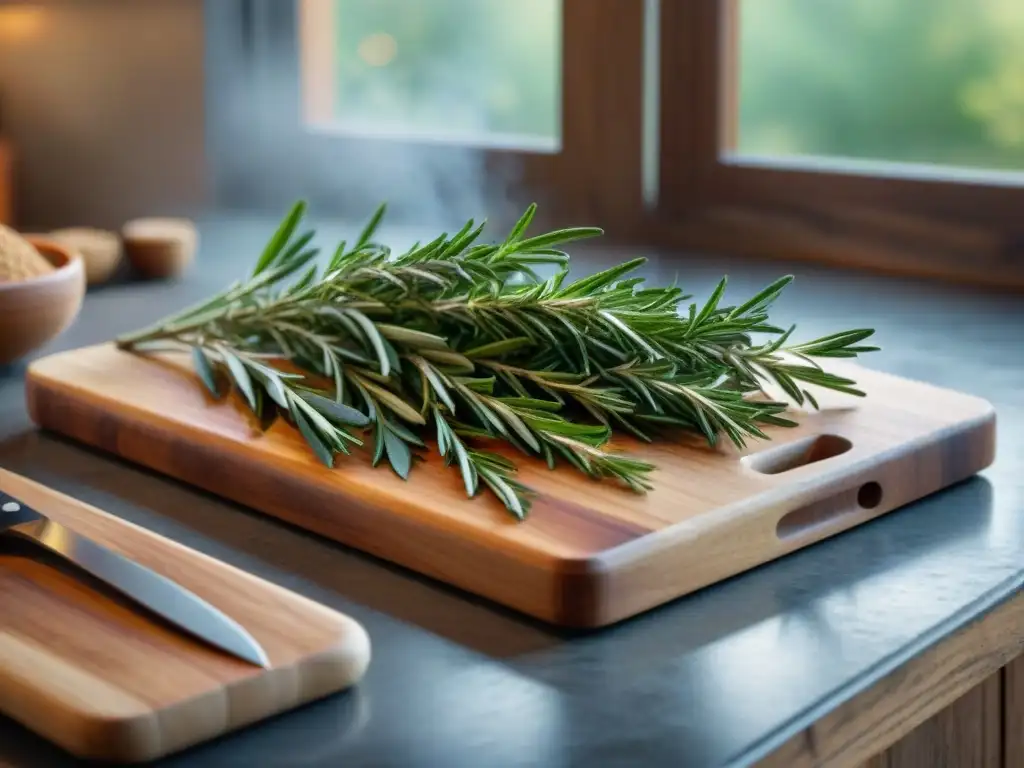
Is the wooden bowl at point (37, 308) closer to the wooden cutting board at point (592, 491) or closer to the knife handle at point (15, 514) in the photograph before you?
the wooden cutting board at point (592, 491)

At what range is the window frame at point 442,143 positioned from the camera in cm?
161

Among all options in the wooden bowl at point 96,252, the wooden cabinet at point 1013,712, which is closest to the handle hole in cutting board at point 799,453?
the wooden cabinet at point 1013,712

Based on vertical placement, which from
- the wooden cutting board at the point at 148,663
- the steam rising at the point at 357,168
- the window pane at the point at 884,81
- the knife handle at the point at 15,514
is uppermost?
the window pane at the point at 884,81

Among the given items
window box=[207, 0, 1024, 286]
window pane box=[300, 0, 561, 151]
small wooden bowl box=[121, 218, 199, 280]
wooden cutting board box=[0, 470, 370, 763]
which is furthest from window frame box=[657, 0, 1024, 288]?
wooden cutting board box=[0, 470, 370, 763]

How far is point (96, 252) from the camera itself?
1434mm

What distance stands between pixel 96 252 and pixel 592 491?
87cm

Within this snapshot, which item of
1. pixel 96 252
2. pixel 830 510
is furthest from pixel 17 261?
→ pixel 830 510

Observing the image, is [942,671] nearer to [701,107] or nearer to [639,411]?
[639,411]

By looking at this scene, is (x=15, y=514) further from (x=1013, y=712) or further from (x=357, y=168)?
(x=357, y=168)

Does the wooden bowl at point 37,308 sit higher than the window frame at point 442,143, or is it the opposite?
the window frame at point 442,143

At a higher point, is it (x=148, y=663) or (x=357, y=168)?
(x=357, y=168)

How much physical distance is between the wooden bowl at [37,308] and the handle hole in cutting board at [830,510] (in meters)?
0.58

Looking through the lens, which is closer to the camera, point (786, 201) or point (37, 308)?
point (37, 308)

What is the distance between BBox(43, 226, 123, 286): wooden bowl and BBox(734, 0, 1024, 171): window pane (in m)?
0.68
